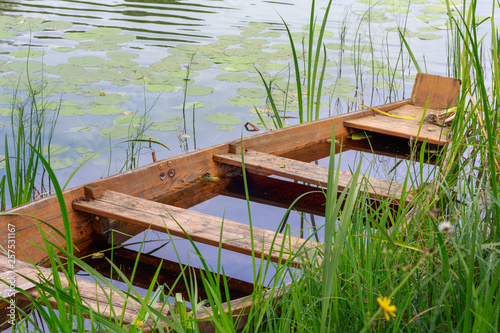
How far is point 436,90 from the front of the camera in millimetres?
3516

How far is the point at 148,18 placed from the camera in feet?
21.0

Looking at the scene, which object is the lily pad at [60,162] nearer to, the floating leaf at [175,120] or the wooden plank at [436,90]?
the floating leaf at [175,120]

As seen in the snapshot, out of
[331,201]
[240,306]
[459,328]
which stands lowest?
[240,306]

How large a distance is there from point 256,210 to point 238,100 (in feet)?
5.32

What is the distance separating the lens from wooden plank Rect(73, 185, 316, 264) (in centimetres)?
176

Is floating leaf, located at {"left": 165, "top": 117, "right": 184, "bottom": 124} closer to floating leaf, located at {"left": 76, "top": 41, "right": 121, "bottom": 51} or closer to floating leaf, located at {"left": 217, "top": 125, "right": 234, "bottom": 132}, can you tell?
floating leaf, located at {"left": 217, "top": 125, "right": 234, "bottom": 132}

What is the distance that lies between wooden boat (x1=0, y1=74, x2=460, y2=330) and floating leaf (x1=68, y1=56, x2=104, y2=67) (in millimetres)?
2080

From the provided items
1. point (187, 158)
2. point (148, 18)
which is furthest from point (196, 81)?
point (148, 18)

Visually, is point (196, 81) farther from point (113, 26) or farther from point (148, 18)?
point (148, 18)

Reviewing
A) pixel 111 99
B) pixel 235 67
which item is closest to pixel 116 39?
pixel 235 67

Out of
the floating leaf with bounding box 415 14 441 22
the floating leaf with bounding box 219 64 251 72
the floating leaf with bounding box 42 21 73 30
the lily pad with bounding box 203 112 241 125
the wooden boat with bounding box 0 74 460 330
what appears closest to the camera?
the wooden boat with bounding box 0 74 460 330

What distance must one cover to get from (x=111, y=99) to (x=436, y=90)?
216 cm

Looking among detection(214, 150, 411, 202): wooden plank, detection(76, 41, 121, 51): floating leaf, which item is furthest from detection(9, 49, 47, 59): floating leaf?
detection(214, 150, 411, 202): wooden plank

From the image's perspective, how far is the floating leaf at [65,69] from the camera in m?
4.05
